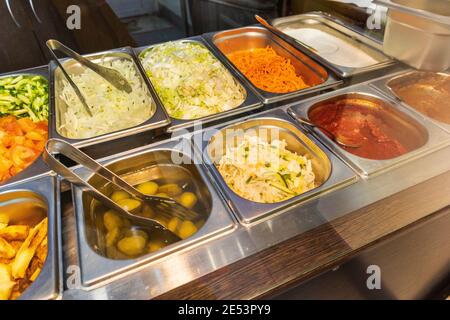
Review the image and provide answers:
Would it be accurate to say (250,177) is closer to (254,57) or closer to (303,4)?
(254,57)

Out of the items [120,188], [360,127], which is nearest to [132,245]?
[120,188]

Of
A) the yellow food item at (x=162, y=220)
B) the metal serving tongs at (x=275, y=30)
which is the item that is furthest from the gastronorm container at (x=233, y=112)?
the metal serving tongs at (x=275, y=30)

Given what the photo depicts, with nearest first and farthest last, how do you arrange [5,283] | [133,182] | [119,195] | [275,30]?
1. [5,283]
2. [119,195]
3. [133,182]
4. [275,30]

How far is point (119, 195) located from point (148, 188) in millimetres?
145

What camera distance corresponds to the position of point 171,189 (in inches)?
62.6

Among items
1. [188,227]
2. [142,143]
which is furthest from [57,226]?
[142,143]

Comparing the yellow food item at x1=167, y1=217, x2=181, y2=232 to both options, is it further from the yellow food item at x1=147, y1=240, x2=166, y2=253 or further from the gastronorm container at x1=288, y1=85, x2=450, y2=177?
the gastronorm container at x1=288, y1=85, x2=450, y2=177

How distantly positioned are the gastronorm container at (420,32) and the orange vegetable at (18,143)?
7.41ft

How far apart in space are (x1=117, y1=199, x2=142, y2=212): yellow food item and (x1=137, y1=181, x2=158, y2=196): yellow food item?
0.10m

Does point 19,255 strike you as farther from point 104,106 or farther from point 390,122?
point 390,122

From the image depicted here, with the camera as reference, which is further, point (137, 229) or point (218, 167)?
point (218, 167)

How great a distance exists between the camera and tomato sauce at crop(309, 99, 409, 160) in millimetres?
1745

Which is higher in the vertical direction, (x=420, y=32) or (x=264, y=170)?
(x=420, y=32)

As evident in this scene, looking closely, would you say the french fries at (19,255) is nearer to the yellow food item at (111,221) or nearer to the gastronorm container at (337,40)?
the yellow food item at (111,221)
